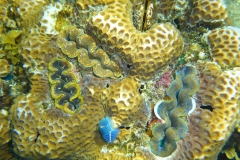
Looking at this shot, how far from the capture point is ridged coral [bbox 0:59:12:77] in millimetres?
2857

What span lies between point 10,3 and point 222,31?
3257 millimetres

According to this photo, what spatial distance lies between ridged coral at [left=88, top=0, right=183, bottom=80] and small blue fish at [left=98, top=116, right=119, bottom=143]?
2.41ft

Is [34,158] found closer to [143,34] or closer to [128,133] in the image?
[128,133]

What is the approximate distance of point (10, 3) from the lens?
3.12 metres

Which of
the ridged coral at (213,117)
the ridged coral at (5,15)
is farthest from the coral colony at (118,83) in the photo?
the ridged coral at (5,15)

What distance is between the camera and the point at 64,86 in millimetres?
2562

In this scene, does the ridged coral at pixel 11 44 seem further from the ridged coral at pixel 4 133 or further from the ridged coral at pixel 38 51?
the ridged coral at pixel 4 133

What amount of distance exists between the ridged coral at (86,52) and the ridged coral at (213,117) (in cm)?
121

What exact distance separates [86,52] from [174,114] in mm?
1440

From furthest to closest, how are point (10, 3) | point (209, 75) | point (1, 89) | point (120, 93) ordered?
point (10, 3) < point (1, 89) < point (209, 75) < point (120, 93)

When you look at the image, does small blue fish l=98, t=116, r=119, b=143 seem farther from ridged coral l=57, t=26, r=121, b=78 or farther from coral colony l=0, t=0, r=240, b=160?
ridged coral l=57, t=26, r=121, b=78

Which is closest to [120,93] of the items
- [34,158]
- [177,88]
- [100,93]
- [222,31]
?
[100,93]

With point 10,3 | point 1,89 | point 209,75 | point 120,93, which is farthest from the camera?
point 10,3

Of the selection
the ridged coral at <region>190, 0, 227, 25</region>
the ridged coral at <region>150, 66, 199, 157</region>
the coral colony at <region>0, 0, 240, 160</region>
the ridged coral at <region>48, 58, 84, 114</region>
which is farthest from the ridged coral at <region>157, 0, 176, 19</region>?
the ridged coral at <region>48, 58, 84, 114</region>
